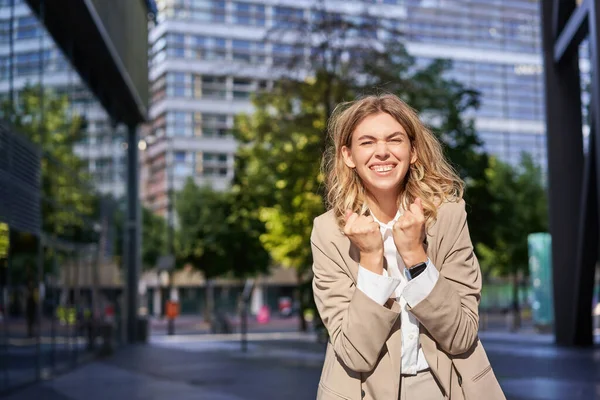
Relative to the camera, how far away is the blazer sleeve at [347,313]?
227 centimetres

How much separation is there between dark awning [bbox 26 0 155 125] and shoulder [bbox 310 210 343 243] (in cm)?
1380

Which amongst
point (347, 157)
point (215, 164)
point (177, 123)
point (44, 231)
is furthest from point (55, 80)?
point (215, 164)

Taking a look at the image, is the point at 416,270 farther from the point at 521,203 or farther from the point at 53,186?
the point at 521,203

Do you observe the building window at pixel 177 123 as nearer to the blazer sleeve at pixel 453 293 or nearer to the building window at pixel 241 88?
the building window at pixel 241 88

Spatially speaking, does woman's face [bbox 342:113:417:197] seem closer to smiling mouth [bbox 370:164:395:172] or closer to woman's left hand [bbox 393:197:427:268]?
smiling mouth [bbox 370:164:395:172]

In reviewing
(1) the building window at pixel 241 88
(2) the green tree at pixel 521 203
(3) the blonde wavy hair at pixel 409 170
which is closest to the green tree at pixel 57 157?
(3) the blonde wavy hair at pixel 409 170

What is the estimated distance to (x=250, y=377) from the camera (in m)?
14.8

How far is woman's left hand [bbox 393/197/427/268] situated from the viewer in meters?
2.28

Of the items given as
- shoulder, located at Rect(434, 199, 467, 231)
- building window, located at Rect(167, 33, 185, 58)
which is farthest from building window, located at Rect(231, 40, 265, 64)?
shoulder, located at Rect(434, 199, 467, 231)

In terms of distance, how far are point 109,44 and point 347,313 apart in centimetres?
1838

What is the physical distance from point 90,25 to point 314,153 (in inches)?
222

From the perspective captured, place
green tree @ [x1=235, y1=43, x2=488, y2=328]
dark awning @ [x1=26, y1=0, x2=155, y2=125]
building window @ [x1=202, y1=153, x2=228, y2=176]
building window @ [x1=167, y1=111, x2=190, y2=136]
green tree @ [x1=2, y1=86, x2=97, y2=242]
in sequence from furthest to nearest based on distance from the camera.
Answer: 1. building window @ [x1=202, y1=153, x2=228, y2=176]
2. building window @ [x1=167, y1=111, x2=190, y2=136]
3. green tree @ [x1=235, y1=43, x2=488, y2=328]
4. dark awning @ [x1=26, y1=0, x2=155, y2=125]
5. green tree @ [x1=2, y1=86, x2=97, y2=242]

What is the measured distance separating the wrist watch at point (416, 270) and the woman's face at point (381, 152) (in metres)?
0.24

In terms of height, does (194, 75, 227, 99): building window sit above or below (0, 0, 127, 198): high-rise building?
above
